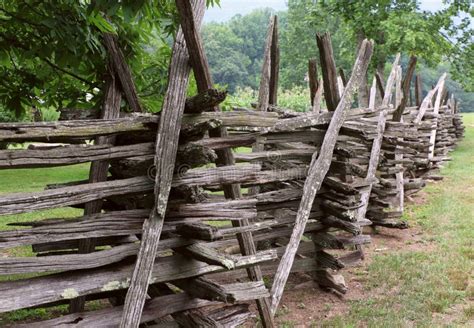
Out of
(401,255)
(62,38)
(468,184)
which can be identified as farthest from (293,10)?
(62,38)

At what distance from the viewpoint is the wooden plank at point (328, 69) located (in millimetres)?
5508

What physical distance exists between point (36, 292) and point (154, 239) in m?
0.80

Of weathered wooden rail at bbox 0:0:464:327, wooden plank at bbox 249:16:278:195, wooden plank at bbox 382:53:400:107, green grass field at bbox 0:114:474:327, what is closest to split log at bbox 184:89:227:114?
weathered wooden rail at bbox 0:0:464:327

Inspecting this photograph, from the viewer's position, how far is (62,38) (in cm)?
418

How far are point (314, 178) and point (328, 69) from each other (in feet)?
3.84

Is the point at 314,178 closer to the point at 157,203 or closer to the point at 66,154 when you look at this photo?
the point at 157,203

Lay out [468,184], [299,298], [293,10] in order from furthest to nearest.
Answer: [293,10], [468,184], [299,298]

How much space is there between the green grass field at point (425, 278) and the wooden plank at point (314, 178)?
463 millimetres

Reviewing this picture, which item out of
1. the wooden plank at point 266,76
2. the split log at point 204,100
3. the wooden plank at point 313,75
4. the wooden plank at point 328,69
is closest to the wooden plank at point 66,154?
the split log at point 204,100

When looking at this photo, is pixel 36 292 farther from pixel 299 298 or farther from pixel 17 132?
pixel 299 298

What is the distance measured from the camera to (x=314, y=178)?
217 inches

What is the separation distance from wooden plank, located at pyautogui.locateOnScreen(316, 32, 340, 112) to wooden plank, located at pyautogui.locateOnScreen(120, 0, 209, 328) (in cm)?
218

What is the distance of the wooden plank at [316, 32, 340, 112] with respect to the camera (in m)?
5.51

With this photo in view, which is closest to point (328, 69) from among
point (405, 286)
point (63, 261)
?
point (405, 286)
